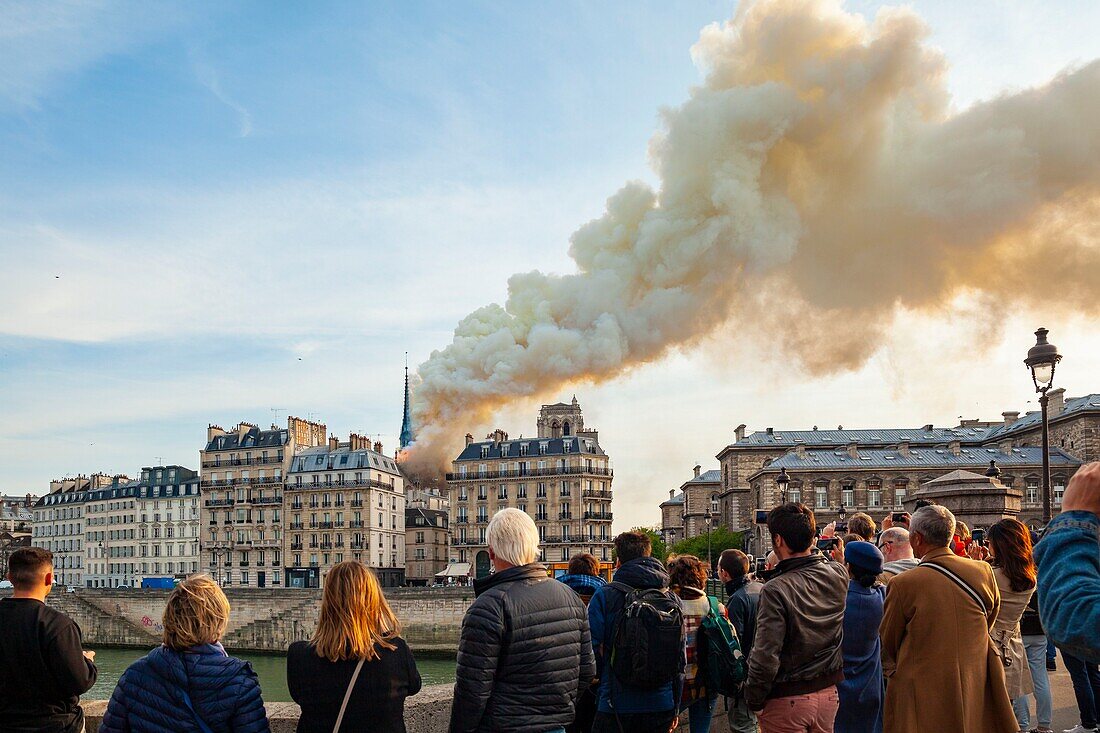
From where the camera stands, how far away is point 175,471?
8819 centimetres

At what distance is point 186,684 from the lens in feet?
15.8

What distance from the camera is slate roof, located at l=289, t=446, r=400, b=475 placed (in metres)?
77.4

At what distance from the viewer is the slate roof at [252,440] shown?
3150 inches

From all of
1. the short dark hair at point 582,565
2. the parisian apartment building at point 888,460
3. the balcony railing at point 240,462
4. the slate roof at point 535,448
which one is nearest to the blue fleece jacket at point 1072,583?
the short dark hair at point 582,565

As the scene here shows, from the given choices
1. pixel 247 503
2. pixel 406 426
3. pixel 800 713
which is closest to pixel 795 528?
pixel 800 713

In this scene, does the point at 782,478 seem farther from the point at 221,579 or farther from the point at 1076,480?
the point at 221,579

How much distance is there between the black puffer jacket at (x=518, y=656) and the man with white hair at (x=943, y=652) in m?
2.02

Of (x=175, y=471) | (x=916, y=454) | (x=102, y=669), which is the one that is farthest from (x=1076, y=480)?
(x=175, y=471)

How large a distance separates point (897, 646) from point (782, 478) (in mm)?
25274

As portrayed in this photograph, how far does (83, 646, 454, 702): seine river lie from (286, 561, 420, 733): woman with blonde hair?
35.0m

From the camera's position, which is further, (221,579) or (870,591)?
(221,579)

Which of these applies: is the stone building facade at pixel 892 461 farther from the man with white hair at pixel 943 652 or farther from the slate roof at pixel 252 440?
the man with white hair at pixel 943 652

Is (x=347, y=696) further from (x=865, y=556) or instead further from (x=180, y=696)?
(x=865, y=556)

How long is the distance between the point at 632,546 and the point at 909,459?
247 ft
